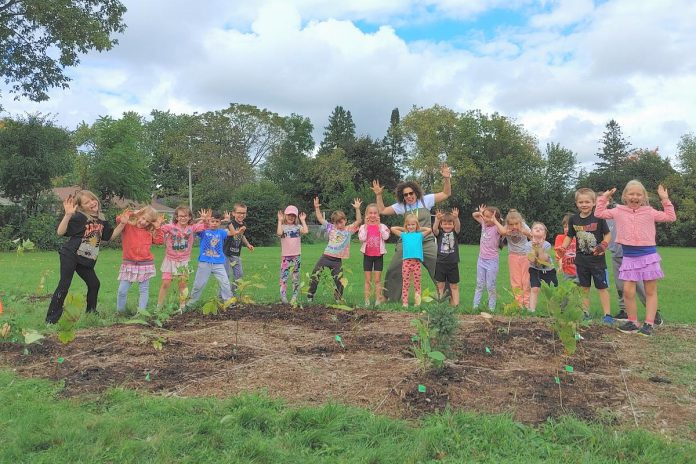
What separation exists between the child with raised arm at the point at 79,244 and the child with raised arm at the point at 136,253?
182mm

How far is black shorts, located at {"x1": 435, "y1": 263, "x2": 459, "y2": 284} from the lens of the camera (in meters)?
8.34

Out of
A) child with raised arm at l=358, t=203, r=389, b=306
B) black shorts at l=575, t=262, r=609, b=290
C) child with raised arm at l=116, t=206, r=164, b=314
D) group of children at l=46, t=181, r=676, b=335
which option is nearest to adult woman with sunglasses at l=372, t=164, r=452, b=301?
group of children at l=46, t=181, r=676, b=335

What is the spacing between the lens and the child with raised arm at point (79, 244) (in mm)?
6977

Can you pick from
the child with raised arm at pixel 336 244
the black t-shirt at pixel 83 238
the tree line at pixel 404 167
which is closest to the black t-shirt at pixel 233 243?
the child with raised arm at pixel 336 244

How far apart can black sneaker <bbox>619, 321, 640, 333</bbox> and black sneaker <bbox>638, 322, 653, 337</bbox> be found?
67 mm

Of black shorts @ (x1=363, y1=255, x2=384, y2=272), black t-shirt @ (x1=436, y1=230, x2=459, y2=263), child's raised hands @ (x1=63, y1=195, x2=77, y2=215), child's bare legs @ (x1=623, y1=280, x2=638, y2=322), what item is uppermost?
child's raised hands @ (x1=63, y1=195, x2=77, y2=215)

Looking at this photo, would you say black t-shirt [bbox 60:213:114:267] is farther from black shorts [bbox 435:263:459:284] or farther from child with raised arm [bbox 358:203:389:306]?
black shorts [bbox 435:263:459:284]

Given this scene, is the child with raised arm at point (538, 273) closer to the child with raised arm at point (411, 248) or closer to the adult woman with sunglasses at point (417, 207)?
the adult woman with sunglasses at point (417, 207)

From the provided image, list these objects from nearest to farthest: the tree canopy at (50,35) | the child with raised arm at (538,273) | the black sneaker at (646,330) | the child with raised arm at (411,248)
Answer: the black sneaker at (646,330) < the child with raised arm at (538,273) < the child with raised arm at (411,248) < the tree canopy at (50,35)

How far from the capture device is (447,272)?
27.4 feet

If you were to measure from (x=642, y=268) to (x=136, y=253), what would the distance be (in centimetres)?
688

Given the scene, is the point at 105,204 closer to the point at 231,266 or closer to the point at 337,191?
the point at 337,191

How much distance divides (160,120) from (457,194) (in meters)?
47.7

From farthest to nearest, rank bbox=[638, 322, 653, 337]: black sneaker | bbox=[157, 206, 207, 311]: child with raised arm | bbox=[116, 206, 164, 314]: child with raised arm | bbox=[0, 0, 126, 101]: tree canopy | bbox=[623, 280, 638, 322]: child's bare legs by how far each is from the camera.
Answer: bbox=[0, 0, 126, 101]: tree canopy < bbox=[157, 206, 207, 311]: child with raised arm < bbox=[116, 206, 164, 314]: child with raised arm < bbox=[623, 280, 638, 322]: child's bare legs < bbox=[638, 322, 653, 337]: black sneaker
